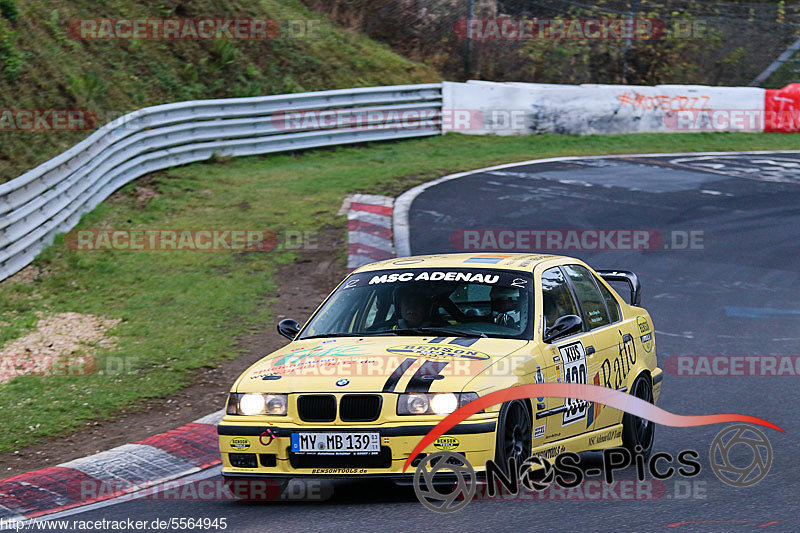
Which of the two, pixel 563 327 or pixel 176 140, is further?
pixel 176 140

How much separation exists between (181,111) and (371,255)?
807cm

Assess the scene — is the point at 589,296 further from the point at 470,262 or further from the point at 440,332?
the point at 440,332

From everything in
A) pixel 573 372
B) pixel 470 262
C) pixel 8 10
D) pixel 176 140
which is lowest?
pixel 573 372

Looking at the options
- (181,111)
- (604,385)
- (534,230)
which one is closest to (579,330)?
(604,385)

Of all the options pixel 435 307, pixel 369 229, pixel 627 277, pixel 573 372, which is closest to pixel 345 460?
pixel 435 307

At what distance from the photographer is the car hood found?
6138mm

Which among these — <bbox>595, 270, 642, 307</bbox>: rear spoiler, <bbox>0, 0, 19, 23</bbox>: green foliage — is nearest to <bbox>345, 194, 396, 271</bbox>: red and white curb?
<bbox>595, 270, 642, 307</bbox>: rear spoiler

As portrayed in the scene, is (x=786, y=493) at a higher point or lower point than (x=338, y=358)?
lower

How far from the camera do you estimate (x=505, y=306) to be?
7.17 meters

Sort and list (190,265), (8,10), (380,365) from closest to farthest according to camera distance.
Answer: (380,365), (190,265), (8,10)

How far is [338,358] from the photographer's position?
6543 millimetres

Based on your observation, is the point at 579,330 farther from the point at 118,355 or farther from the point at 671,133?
the point at 671,133

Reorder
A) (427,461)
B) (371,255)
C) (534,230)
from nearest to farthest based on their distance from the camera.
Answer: (427,461) < (371,255) < (534,230)

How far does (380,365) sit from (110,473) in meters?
2.25
